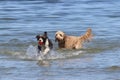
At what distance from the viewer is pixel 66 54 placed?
1277cm

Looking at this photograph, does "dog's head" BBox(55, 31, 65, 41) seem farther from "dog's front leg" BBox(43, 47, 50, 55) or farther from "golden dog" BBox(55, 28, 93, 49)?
"dog's front leg" BBox(43, 47, 50, 55)

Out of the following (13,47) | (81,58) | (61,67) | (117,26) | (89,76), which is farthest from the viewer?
(117,26)

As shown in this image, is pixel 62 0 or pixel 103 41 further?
pixel 62 0

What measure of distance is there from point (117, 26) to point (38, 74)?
832cm

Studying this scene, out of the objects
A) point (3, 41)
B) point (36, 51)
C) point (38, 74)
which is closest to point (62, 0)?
point (3, 41)

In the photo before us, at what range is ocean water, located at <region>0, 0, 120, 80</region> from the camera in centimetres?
1031

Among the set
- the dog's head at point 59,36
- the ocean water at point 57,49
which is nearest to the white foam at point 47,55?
the ocean water at point 57,49

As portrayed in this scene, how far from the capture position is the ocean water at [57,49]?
10309mm

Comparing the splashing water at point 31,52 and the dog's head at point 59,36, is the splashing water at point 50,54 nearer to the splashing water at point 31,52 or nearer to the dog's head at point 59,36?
the splashing water at point 31,52

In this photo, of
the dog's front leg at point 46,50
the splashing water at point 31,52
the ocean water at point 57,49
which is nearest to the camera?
the ocean water at point 57,49

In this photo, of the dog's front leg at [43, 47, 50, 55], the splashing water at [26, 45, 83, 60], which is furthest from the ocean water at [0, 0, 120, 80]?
the dog's front leg at [43, 47, 50, 55]

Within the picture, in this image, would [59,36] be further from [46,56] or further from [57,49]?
[46,56]

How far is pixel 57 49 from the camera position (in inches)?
543

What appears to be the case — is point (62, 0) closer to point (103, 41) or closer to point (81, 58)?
point (103, 41)
